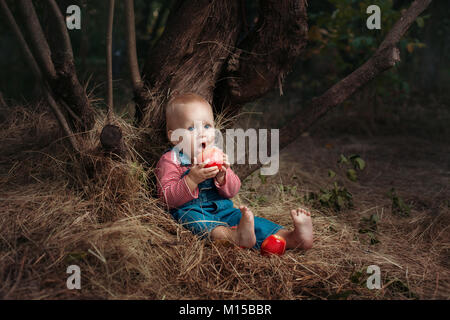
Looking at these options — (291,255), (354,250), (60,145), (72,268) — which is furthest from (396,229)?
(60,145)

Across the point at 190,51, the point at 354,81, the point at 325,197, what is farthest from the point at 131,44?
the point at 325,197

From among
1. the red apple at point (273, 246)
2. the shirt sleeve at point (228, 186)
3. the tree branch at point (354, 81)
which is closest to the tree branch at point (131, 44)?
the shirt sleeve at point (228, 186)

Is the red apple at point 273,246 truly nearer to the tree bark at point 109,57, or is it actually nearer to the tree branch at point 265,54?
the tree branch at point 265,54

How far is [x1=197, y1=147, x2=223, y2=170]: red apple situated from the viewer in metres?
2.07

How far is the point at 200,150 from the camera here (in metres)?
2.18

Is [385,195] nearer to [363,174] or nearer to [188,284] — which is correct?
[363,174]

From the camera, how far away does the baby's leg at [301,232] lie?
202cm

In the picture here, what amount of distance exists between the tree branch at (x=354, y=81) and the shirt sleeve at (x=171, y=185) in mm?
793

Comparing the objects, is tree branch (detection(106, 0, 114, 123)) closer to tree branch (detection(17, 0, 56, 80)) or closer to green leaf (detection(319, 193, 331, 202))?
tree branch (detection(17, 0, 56, 80))

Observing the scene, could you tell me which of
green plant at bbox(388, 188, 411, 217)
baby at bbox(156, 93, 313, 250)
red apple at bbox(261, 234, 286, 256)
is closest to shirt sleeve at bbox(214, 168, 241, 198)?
baby at bbox(156, 93, 313, 250)

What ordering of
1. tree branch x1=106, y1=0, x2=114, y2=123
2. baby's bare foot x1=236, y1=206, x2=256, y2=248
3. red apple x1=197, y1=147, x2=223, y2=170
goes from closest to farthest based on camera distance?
1. baby's bare foot x1=236, y1=206, x2=256, y2=248
2. red apple x1=197, y1=147, x2=223, y2=170
3. tree branch x1=106, y1=0, x2=114, y2=123

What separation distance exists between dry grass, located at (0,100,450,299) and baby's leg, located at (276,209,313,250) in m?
0.06
